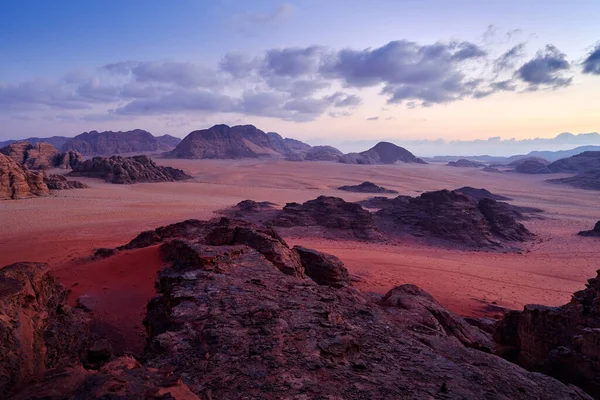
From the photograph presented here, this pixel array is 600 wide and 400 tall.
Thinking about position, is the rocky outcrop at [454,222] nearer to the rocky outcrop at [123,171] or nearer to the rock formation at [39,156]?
the rocky outcrop at [123,171]

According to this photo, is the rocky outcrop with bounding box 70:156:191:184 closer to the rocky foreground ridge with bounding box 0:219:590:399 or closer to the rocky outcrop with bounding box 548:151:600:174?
the rocky foreground ridge with bounding box 0:219:590:399

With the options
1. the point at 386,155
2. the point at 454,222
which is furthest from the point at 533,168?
the point at 454,222

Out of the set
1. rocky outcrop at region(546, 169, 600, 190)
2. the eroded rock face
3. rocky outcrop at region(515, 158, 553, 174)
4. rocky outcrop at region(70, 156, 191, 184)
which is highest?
rocky outcrop at region(515, 158, 553, 174)

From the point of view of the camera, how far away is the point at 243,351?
14.1 feet

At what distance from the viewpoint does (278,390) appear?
3.62m

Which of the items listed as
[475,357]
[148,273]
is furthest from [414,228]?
[475,357]

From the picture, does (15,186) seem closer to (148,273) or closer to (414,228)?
(148,273)

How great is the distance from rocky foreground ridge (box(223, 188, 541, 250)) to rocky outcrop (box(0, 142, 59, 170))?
184ft

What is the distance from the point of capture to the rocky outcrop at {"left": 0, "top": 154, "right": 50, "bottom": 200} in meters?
31.6

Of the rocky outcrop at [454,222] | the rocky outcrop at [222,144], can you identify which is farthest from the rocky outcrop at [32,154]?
the rocky outcrop at [454,222]

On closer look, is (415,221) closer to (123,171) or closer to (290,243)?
(290,243)

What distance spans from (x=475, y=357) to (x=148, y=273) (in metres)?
9.09

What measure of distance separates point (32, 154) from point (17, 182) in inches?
1665

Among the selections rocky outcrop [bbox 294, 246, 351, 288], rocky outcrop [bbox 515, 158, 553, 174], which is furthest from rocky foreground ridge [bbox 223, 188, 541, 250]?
rocky outcrop [bbox 515, 158, 553, 174]
